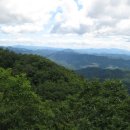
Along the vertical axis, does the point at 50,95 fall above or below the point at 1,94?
below

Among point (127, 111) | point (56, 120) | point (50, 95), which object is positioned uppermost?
point (127, 111)

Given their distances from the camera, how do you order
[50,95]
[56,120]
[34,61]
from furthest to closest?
[34,61], [50,95], [56,120]

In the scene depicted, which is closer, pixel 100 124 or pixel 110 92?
pixel 100 124

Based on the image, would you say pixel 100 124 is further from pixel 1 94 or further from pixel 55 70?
pixel 55 70

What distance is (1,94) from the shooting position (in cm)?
4259

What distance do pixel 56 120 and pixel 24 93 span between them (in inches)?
249

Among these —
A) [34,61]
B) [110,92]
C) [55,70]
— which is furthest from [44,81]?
[110,92]

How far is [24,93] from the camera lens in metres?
40.5

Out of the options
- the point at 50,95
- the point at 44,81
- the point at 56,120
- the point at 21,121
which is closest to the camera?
the point at 21,121

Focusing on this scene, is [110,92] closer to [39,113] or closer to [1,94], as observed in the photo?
[39,113]

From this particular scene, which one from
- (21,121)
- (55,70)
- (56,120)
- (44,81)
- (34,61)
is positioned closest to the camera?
(21,121)

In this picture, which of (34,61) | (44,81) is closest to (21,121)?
(44,81)

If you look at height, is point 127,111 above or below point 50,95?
above

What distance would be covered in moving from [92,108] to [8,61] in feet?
384
